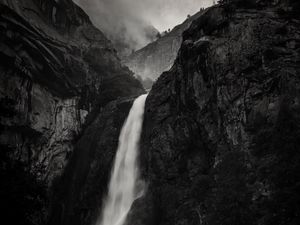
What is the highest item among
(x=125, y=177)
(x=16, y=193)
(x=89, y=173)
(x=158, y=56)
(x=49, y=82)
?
(x=158, y=56)

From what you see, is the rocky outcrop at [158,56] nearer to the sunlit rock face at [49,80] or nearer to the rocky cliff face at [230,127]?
the sunlit rock face at [49,80]

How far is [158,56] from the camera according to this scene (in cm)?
7781

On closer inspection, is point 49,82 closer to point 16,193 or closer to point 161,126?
point 161,126

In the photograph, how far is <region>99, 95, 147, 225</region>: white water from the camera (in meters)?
25.8

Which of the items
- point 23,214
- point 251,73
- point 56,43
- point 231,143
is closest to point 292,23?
point 251,73

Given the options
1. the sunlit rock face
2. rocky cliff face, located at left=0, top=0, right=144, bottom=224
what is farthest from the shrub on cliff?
the sunlit rock face

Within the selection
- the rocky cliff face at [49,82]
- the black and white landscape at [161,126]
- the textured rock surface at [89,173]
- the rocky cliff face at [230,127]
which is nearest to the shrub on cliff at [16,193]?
the black and white landscape at [161,126]

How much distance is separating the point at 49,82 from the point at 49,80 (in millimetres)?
213

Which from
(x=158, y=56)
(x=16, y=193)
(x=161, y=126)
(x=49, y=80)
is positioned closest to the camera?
(x=16, y=193)

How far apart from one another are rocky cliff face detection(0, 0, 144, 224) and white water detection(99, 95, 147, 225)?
2.06 m

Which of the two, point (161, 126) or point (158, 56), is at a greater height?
point (158, 56)

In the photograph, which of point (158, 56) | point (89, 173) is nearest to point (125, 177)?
point (89, 173)

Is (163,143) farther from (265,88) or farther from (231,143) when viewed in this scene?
(265,88)

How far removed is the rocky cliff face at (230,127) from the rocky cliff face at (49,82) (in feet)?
29.8
